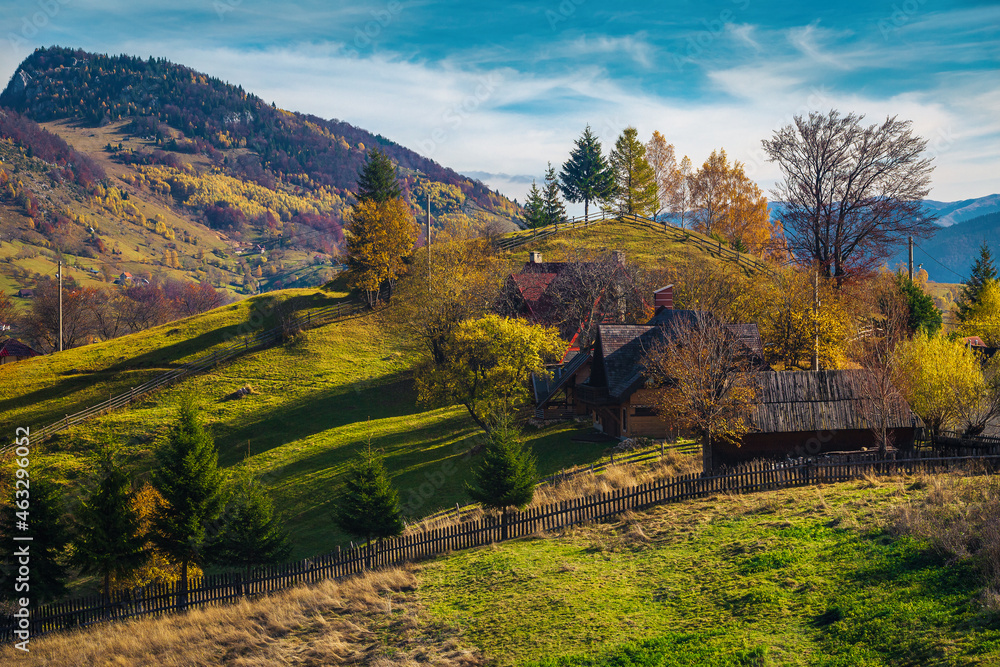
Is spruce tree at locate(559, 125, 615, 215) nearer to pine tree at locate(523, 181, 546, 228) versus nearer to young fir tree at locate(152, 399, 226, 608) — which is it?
pine tree at locate(523, 181, 546, 228)

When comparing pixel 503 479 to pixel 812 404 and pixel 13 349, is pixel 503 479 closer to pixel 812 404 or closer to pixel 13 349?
pixel 812 404

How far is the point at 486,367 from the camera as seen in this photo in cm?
4003

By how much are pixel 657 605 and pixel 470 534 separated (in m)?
9.32

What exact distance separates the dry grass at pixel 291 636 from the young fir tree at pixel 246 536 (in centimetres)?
267

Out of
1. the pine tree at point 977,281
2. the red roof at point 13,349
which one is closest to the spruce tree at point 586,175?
the pine tree at point 977,281

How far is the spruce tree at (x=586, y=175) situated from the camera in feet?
314

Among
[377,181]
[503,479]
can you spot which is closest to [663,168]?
[377,181]

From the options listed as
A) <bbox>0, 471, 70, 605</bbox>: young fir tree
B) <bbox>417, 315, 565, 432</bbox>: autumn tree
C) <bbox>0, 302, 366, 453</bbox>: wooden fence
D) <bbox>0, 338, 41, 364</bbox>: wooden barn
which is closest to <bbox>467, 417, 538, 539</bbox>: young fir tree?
<bbox>417, 315, 565, 432</bbox>: autumn tree

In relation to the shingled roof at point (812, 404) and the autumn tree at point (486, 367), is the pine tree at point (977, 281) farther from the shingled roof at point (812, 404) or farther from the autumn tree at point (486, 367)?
the autumn tree at point (486, 367)

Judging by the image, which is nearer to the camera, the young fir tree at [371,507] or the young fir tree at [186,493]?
the young fir tree at [186,493]

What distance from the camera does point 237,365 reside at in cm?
5538

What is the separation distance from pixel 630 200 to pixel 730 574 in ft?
264

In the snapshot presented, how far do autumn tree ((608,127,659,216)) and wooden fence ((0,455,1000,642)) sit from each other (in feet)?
232

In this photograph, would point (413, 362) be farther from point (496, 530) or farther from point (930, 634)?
point (930, 634)
